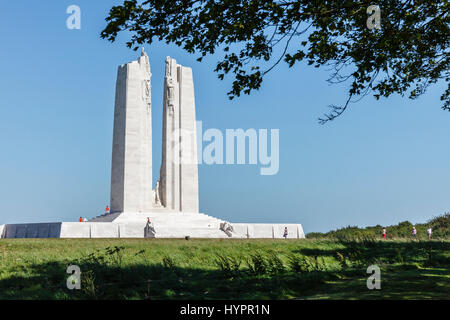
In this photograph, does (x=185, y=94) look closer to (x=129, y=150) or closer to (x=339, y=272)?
(x=129, y=150)

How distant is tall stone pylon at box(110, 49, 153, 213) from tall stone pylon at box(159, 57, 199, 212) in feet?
5.75

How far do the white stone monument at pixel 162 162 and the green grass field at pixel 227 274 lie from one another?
86.9 feet

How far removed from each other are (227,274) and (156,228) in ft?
92.9

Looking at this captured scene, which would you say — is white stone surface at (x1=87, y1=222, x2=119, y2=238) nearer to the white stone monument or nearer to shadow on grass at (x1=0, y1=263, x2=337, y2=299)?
the white stone monument

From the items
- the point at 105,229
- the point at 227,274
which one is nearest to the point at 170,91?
the point at 105,229

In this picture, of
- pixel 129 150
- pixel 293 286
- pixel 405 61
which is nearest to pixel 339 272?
pixel 293 286

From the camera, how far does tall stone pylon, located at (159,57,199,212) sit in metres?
53.0

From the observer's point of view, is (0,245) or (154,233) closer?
(0,245)

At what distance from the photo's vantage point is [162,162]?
2121 inches

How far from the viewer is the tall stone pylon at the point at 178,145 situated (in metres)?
53.0

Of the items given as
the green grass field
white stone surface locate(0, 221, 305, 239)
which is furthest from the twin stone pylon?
the green grass field

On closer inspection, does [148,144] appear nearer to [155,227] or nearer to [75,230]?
[155,227]
